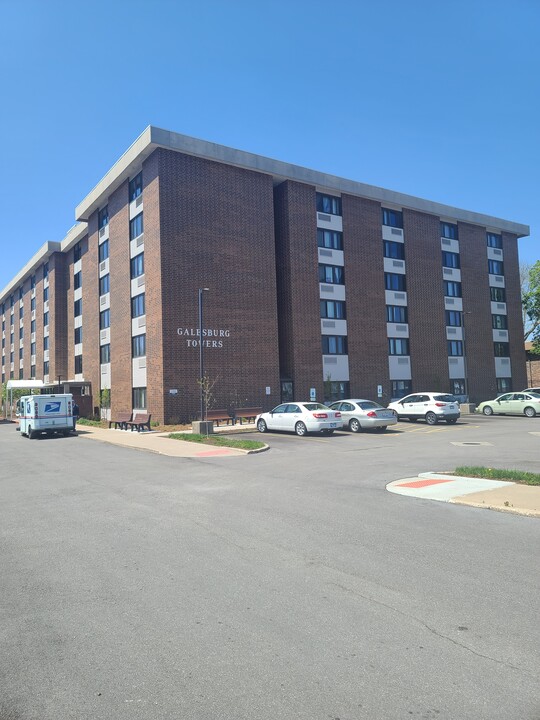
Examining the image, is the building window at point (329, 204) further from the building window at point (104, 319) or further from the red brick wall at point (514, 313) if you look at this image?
the red brick wall at point (514, 313)

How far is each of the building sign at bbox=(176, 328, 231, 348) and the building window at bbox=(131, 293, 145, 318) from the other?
362 centimetres

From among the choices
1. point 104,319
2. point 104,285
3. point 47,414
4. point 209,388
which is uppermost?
point 104,285

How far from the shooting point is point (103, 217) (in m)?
38.0

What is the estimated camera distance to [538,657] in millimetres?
3688

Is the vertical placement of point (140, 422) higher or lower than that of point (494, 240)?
lower

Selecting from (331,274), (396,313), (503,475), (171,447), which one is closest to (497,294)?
(396,313)

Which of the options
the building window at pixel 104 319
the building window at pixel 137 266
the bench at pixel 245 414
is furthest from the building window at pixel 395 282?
the building window at pixel 104 319

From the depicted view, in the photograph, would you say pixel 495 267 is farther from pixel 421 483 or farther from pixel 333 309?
pixel 421 483

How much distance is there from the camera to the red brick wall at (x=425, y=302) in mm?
39812

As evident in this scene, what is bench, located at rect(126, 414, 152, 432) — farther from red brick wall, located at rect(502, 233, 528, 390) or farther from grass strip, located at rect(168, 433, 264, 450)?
red brick wall, located at rect(502, 233, 528, 390)

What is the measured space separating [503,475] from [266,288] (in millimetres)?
23122

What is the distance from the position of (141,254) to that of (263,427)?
13.8 metres

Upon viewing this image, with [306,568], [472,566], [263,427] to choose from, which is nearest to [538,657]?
[472,566]

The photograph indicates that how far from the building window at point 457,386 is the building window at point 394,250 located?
414 inches
